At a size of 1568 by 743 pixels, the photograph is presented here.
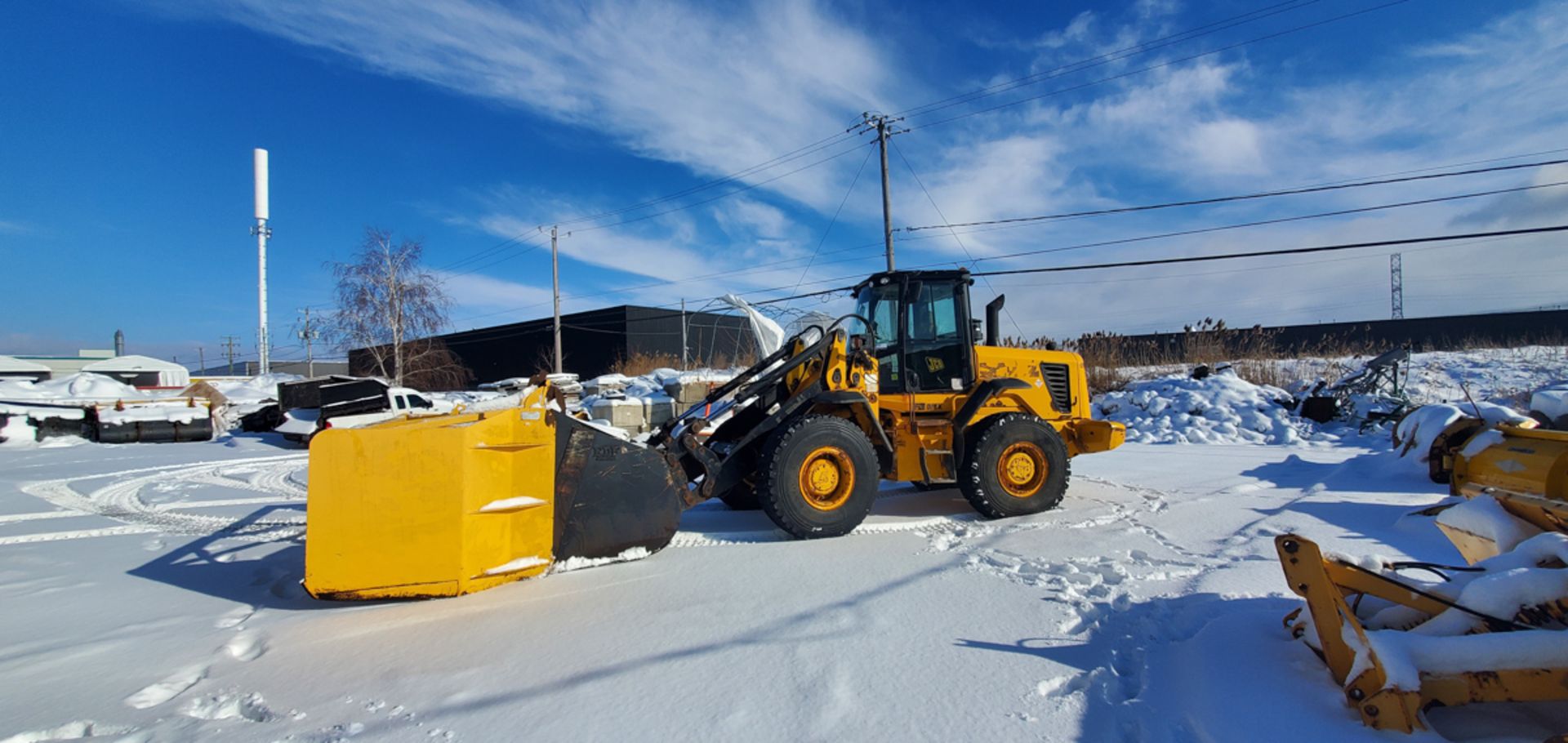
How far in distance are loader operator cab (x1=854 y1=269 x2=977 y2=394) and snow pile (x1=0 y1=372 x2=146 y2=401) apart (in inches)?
839

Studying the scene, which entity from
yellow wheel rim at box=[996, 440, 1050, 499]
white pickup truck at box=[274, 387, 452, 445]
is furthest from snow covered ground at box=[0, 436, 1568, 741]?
white pickup truck at box=[274, 387, 452, 445]

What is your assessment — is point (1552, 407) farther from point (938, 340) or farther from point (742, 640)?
point (742, 640)

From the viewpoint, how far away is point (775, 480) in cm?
506

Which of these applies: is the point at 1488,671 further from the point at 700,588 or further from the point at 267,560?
the point at 267,560

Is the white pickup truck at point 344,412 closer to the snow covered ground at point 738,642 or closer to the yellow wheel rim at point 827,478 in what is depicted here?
the snow covered ground at point 738,642

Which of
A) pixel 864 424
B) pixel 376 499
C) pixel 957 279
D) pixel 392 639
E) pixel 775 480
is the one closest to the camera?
pixel 392 639

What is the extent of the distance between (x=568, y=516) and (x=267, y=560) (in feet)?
7.66

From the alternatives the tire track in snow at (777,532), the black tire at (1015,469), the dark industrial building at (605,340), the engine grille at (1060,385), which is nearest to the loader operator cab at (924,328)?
the black tire at (1015,469)

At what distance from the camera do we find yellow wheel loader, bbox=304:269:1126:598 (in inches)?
140

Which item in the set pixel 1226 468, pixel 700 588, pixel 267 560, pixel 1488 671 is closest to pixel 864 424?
pixel 700 588

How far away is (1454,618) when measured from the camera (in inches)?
93.0

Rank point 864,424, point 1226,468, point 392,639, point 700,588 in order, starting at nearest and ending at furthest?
point 392,639, point 700,588, point 864,424, point 1226,468

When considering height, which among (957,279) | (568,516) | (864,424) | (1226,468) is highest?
(957,279)

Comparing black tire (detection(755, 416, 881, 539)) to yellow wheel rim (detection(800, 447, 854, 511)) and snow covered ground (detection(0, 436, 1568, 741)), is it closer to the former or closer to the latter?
yellow wheel rim (detection(800, 447, 854, 511))
